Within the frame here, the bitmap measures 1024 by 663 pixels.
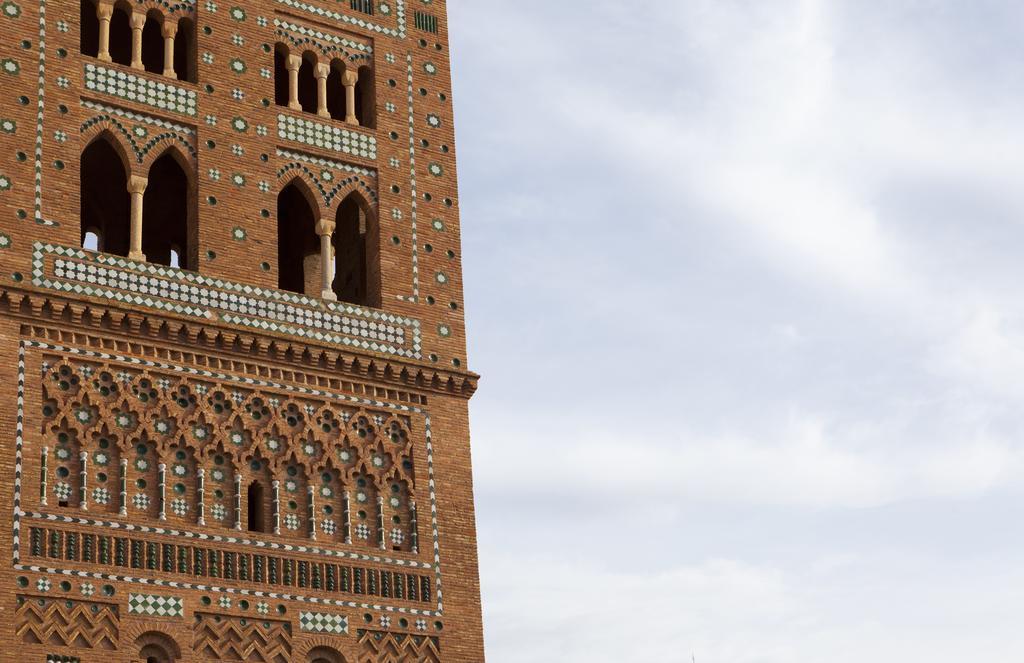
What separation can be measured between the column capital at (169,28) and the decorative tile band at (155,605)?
20.6 feet

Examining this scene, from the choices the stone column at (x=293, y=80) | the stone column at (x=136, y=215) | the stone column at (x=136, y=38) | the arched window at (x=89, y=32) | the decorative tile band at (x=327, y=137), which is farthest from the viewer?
the stone column at (x=293, y=80)

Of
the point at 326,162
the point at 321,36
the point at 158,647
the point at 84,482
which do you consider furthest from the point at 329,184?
the point at 158,647

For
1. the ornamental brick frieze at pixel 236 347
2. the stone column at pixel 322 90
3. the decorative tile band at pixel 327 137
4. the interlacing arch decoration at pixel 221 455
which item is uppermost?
the stone column at pixel 322 90

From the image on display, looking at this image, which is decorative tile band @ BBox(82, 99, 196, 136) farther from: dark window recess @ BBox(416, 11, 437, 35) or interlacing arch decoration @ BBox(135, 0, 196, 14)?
dark window recess @ BBox(416, 11, 437, 35)

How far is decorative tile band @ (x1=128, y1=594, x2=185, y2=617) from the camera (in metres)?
18.9

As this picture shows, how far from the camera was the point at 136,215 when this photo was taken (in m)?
20.9

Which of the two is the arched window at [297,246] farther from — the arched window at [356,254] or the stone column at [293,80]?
the stone column at [293,80]

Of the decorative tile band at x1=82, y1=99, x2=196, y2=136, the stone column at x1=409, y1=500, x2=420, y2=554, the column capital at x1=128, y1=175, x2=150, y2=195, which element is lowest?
the stone column at x1=409, y1=500, x2=420, y2=554

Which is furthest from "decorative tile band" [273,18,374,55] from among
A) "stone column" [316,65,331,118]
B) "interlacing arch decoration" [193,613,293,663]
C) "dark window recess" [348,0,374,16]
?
"interlacing arch decoration" [193,613,293,663]

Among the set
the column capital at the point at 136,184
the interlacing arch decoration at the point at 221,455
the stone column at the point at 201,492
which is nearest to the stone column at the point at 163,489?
the interlacing arch decoration at the point at 221,455

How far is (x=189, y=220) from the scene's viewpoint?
2134cm

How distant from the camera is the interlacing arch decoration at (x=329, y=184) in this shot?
22.0m

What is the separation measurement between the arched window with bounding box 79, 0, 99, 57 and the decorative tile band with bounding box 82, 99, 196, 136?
1.29 meters

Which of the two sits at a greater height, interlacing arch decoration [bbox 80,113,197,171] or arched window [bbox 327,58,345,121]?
arched window [bbox 327,58,345,121]
